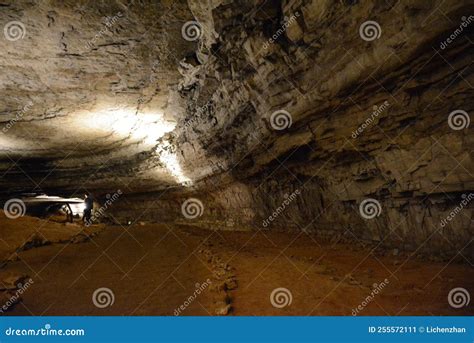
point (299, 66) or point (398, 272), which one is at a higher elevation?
point (299, 66)

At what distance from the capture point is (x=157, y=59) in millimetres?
8398

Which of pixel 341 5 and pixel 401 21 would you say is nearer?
pixel 401 21

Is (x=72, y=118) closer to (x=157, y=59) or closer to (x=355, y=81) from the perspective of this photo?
(x=157, y=59)

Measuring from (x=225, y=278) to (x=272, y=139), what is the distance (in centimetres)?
468

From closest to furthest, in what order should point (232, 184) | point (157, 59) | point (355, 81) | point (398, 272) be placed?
point (398, 272) < point (355, 81) < point (157, 59) < point (232, 184)

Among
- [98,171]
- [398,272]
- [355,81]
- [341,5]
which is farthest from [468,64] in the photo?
[98,171]

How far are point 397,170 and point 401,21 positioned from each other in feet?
9.12

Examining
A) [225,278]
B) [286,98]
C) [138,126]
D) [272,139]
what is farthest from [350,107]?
[138,126]

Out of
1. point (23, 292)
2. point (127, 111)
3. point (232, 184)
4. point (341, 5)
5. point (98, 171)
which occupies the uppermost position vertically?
point (98, 171)

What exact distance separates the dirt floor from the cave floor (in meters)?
0.01

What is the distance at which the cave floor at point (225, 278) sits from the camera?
3.85 meters

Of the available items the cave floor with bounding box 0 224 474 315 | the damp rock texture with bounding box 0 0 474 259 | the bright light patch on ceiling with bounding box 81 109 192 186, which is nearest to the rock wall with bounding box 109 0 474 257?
the damp rock texture with bounding box 0 0 474 259

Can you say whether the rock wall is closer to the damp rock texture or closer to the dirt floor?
the damp rock texture

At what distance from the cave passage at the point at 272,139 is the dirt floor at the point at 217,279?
36 mm
